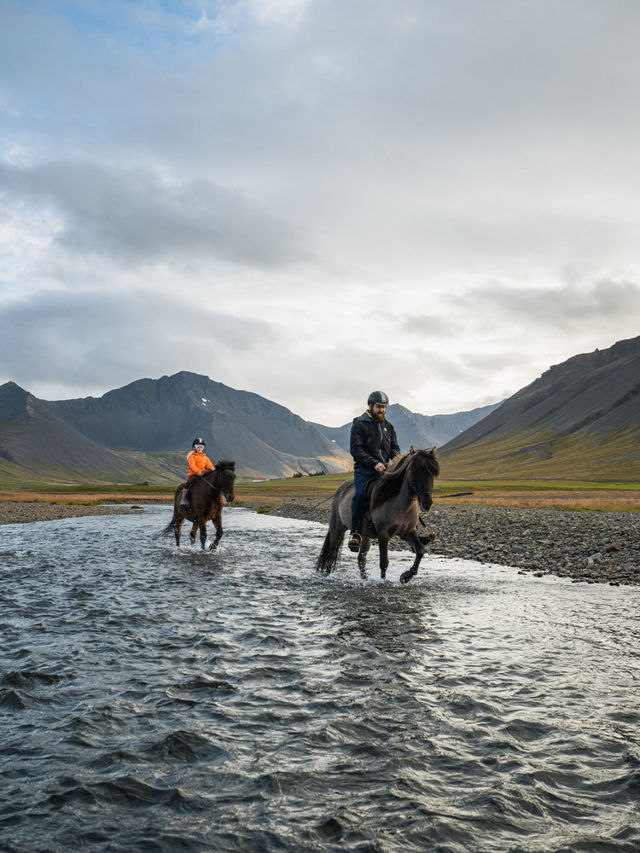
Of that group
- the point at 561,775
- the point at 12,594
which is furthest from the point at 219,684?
the point at 12,594

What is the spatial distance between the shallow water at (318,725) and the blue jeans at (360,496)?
3158 mm

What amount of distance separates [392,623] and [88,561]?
1257cm

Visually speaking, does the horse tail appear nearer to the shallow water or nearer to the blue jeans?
the blue jeans

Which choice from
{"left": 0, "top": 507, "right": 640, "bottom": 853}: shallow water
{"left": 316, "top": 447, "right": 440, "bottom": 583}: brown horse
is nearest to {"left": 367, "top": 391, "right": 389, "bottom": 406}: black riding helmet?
{"left": 316, "top": 447, "right": 440, "bottom": 583}: brown horse

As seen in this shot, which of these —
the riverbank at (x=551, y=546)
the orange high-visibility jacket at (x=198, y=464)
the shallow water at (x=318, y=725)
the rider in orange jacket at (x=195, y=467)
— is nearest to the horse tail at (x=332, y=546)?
the riverbank at (x=551, y=546)

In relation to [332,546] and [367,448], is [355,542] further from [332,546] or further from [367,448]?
[367,448]

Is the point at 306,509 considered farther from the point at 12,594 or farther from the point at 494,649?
the point at 494,649

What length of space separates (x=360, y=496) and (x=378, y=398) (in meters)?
2.67

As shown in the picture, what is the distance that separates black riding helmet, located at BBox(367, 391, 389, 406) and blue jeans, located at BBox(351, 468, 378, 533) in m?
1.79

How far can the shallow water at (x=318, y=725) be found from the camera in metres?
3.99

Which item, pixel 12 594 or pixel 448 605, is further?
pixel 12 594

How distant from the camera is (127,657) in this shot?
311 inches

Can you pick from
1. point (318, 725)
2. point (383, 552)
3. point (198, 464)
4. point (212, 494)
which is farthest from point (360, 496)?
point (198, 464)

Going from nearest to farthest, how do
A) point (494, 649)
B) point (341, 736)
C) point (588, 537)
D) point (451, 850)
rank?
point (451, 850) < point (341, 736) < point (494, 649) < point (588, 537)
